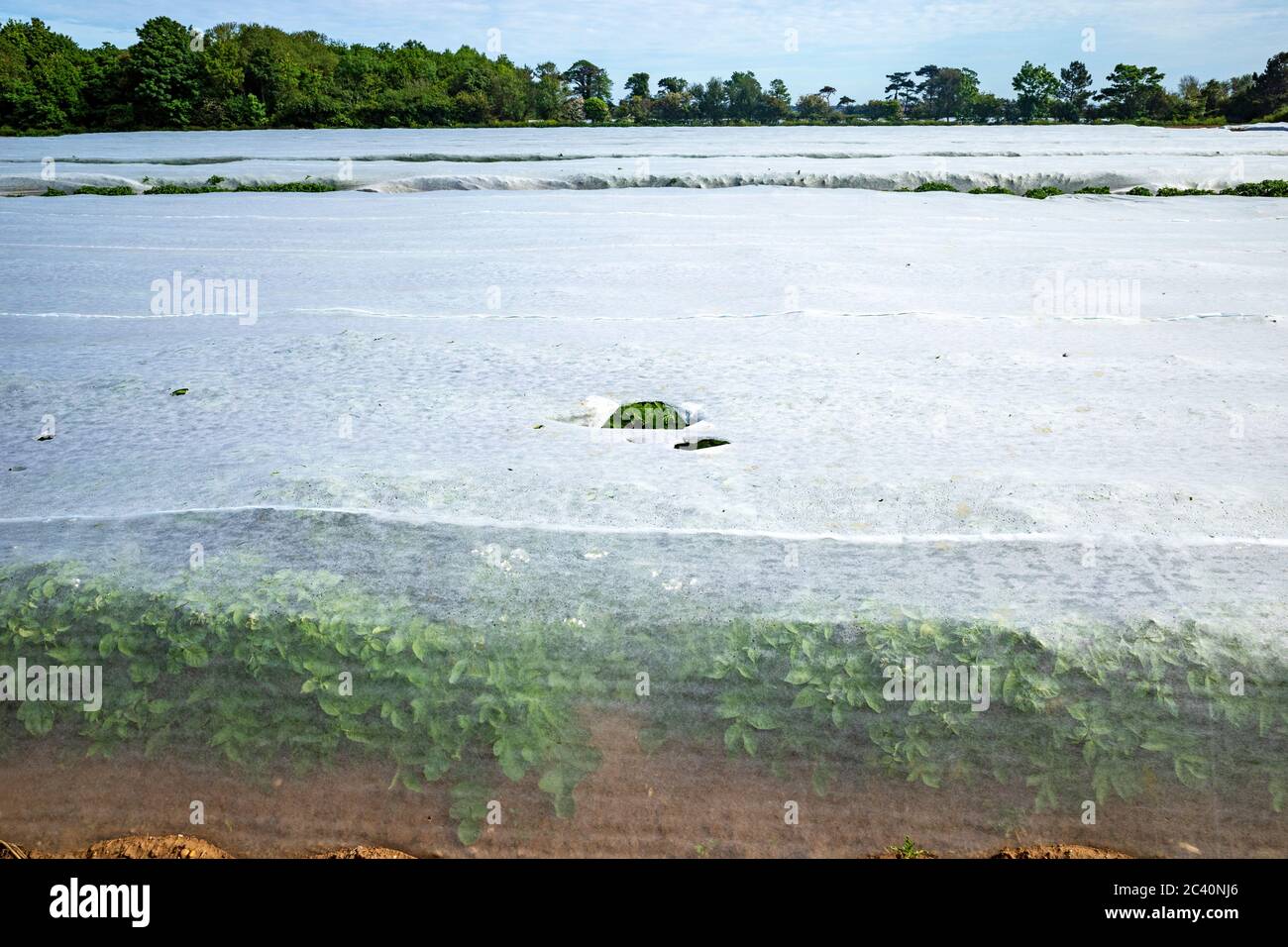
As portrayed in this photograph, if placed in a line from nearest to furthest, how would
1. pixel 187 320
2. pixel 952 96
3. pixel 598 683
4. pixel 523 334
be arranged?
pixel 598 683
pixel 523 334
pixel 187 320
pixel 952 96

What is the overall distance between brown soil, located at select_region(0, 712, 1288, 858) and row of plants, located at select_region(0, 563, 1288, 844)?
41 millimetres

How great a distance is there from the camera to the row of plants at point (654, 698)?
1879 millimetres

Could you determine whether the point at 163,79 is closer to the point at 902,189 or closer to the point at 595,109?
the point at 595,109

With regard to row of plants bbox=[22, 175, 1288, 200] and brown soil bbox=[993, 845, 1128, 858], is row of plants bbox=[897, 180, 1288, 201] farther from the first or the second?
brown soil bbox=[993, 845, 1128, 858]

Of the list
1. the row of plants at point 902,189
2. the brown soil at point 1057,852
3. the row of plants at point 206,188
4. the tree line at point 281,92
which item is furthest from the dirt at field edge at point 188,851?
the tree line at point 281,92

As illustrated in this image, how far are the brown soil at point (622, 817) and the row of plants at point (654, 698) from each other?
0.04 metres

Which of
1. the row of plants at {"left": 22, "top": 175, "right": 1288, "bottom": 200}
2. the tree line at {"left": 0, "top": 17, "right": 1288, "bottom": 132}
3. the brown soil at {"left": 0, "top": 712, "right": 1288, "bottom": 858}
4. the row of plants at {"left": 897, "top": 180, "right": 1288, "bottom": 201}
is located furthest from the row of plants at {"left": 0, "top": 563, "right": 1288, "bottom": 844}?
the tree line at {"left": 0, "top": 17, "right": 1288, "bottom": 132}

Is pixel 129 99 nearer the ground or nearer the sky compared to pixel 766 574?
nearer the sky

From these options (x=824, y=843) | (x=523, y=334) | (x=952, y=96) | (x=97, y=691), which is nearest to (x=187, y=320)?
(x=523, y=334)

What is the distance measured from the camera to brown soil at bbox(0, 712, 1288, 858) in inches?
69.2
